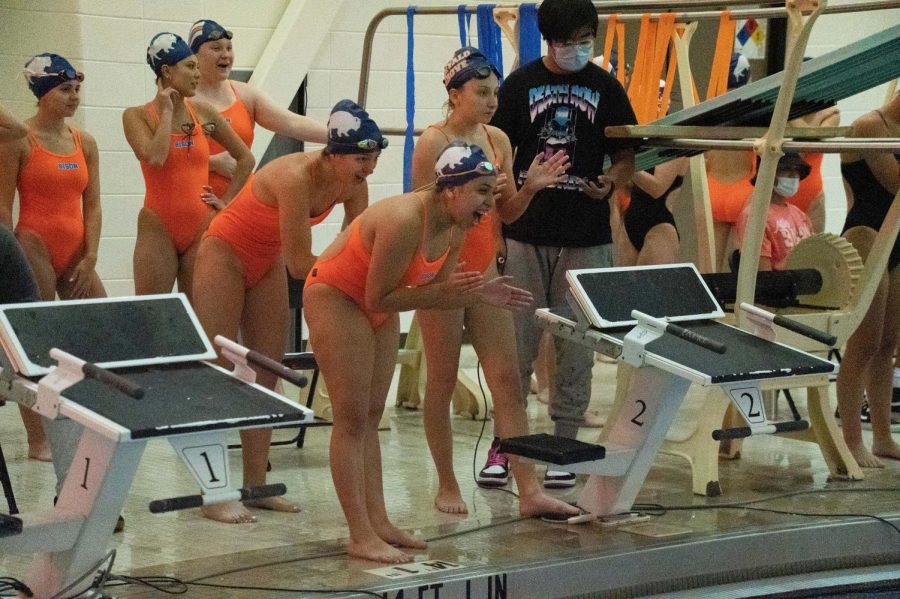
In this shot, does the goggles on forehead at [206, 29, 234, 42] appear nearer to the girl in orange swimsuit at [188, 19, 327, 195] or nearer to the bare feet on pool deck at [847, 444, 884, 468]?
the girl in orange swimsuit at [188, 19, 327, 195]

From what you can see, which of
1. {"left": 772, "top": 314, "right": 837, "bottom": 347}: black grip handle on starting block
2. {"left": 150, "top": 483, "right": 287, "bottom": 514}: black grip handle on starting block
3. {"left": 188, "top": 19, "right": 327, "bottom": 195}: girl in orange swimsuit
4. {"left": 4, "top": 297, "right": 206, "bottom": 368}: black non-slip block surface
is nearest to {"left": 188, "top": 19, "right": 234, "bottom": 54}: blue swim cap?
{"left": 188, "top": 19, "right": 327, "bottom": 195}: girl in orange swimsuit

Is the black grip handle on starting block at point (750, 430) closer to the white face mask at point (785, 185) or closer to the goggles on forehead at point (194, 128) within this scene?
the white face mask at point (785, 185)

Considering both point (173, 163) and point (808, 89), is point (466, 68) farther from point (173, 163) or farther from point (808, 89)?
point (173, 163)

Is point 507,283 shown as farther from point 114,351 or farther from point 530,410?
point 530,410

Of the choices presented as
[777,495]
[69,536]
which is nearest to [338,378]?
[69,536]

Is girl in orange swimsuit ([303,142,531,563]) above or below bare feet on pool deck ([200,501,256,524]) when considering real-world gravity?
above

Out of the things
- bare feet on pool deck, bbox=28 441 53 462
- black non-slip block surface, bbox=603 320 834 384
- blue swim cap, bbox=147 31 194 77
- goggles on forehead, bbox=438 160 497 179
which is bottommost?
bare feet on pool deck, bbox=28 441 53 462

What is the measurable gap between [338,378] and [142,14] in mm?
3935

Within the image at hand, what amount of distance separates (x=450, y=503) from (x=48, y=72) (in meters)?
2.19

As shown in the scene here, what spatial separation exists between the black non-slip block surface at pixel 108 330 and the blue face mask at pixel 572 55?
168cm

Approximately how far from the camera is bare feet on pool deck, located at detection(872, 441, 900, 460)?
18.0 ft

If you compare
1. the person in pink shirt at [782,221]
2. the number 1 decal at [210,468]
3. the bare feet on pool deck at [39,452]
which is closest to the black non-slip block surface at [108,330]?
the number 1 decal at [210,468]

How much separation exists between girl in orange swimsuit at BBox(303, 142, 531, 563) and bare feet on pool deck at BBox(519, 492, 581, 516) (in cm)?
63

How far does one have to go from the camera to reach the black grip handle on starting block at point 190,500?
3.11 m
